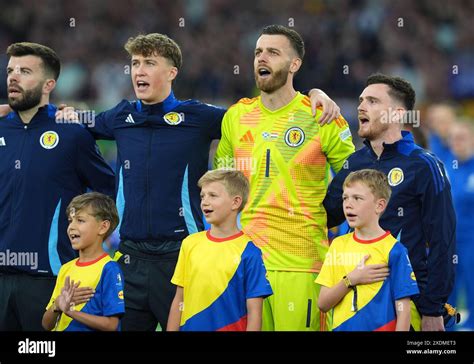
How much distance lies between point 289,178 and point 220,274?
0.87 metres

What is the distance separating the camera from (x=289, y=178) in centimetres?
632

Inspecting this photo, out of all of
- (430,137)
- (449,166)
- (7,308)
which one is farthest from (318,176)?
(430,137)

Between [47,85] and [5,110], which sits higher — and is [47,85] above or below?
above

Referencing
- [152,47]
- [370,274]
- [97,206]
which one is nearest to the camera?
[370,274]

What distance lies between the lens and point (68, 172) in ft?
21.1

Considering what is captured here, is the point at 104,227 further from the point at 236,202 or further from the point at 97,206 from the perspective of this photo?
the point at 236,202

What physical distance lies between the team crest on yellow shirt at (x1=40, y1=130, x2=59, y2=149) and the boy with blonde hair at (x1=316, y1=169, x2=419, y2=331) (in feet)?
5.89

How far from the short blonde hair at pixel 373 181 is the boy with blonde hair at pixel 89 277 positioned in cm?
132

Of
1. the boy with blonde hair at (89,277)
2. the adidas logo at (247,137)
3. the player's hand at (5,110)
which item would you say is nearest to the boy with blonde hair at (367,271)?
the adidas logo at (247,137)

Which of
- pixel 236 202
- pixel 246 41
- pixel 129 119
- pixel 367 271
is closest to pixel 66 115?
Answer: pixel 129 119

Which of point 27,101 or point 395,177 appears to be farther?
point 27,101

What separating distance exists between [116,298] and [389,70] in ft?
39.1

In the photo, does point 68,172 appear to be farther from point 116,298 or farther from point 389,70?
point 389,70

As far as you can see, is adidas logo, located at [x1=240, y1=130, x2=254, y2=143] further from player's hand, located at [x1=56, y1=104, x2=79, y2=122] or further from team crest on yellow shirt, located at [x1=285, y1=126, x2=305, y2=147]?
player's hand, located at [x1=56, y1=104, x2=79, y2=122]
